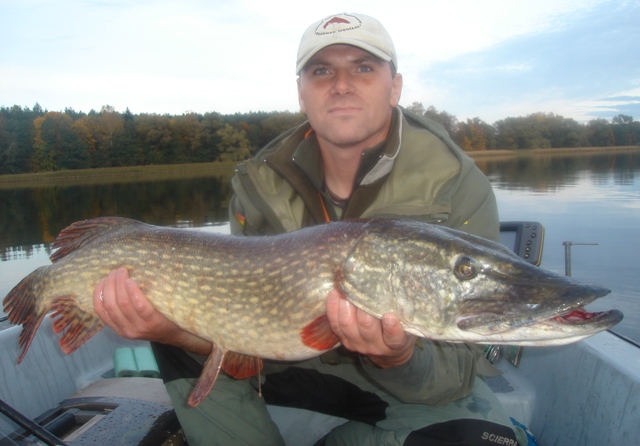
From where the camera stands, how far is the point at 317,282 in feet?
5.77

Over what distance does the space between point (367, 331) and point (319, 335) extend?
0.20m

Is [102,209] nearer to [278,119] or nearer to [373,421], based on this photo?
[373,421]

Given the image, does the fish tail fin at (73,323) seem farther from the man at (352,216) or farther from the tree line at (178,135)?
the tree line at (178,135)

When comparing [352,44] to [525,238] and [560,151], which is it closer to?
[525,238]

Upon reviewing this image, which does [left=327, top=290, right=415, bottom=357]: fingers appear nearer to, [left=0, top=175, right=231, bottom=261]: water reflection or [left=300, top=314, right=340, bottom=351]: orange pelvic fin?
[left=300, top=314, right=340, bottom=351]: orange pelvic fin

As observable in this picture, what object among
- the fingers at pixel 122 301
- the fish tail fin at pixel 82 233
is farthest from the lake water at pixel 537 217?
the fish tail fin at pixel 82 233

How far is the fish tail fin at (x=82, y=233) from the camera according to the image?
232 cm

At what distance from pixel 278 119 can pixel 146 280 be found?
4880 centimetres

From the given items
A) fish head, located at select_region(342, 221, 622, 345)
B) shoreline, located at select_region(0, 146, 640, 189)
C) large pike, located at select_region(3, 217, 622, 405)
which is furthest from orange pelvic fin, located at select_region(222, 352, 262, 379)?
shoreline, located at select_region(0, 146, 640, 189)

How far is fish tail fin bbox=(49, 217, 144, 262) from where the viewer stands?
2320 millimetres

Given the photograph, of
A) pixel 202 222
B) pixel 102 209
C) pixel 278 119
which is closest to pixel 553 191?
pixel 202 222

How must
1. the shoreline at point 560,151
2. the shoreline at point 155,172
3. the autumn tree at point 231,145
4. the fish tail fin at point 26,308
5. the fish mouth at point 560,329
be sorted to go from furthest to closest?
the shoreline at point 560,151 → the autumn tree at point 231,145 → the shoreline at point 155,172 → the fish tail fin at point 26,308 → the fish mouth at point 560,329

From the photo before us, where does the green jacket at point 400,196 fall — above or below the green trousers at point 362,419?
above

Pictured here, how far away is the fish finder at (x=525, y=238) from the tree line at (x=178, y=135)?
36.4 m
